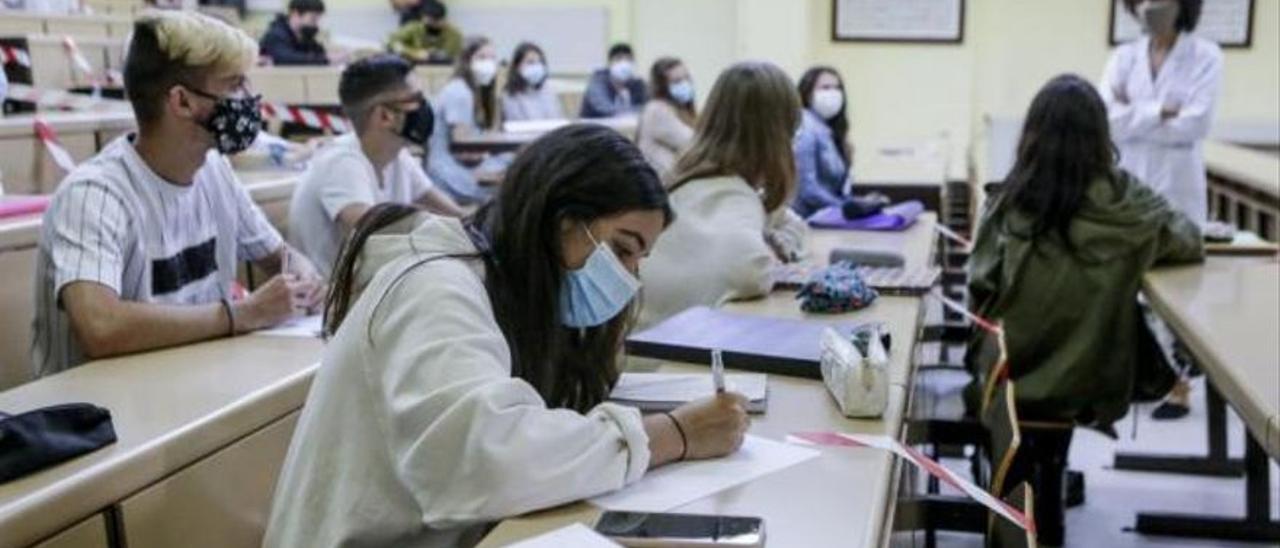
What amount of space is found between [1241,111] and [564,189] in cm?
670

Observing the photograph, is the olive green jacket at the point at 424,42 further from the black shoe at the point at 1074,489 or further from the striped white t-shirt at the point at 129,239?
the striped white t-shirt at the point at 129,239

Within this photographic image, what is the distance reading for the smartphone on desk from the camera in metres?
1.13

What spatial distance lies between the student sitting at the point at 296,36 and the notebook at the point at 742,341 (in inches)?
199

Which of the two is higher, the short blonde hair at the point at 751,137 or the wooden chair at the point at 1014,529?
the short blonde hair at the point at 751,137

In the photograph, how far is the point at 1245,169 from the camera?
4520mm

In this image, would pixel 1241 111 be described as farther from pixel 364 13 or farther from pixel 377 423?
pixel 377 423

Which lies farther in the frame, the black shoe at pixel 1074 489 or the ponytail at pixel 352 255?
the black shoe at pixel 1074 489

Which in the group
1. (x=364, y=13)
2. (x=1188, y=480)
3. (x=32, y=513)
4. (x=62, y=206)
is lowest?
(x=1188, y=480)

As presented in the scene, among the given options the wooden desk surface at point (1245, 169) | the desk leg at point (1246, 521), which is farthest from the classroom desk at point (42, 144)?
the wooden desk surface at point (1245, 169)

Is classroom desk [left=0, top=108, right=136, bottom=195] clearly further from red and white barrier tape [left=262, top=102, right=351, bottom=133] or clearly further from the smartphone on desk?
the smartphone on desk

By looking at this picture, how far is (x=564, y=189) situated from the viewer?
1344mm

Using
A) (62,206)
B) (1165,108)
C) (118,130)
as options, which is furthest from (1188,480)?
(118,130)

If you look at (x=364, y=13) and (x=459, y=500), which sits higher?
(x=364, y=13)

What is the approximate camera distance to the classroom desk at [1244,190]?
414 cm
